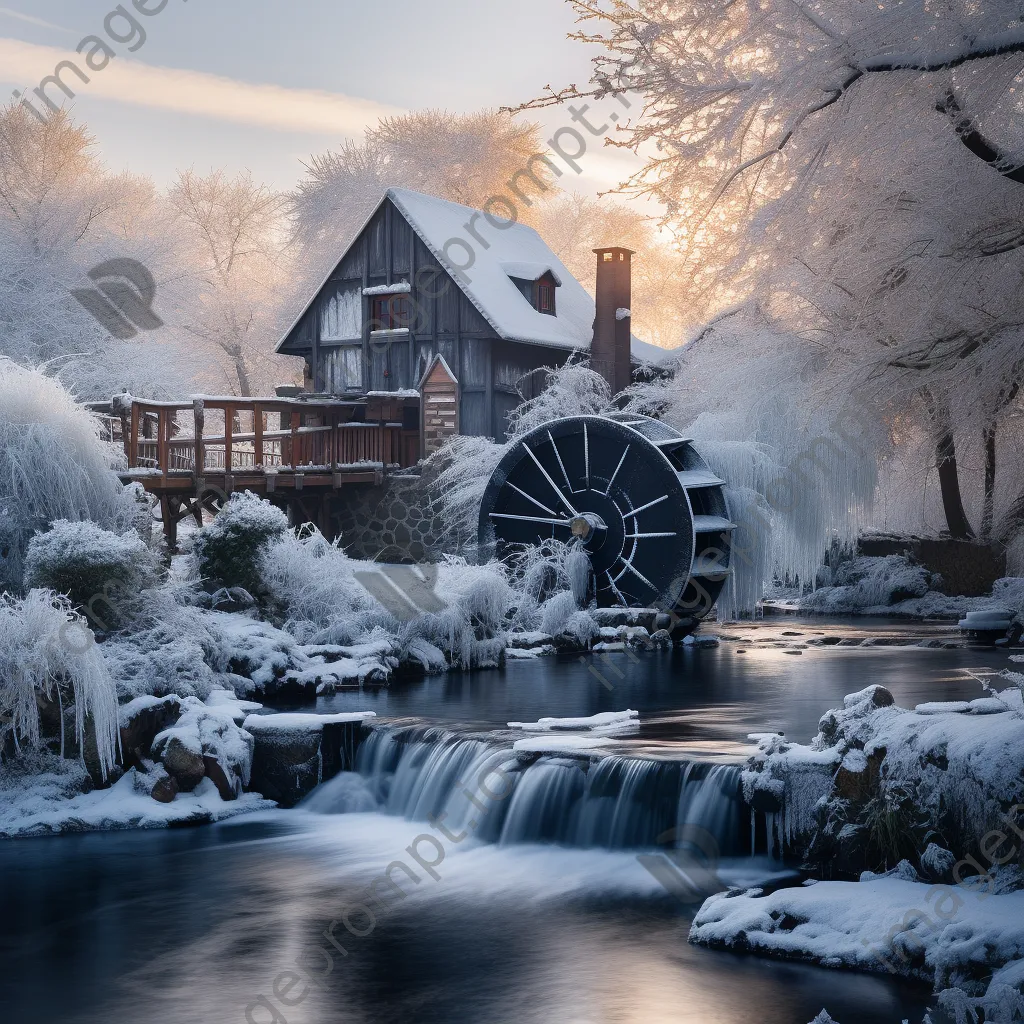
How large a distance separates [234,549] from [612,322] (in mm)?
11457

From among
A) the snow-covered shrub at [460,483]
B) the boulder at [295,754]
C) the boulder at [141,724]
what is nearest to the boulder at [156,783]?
the boulder at [141,724]

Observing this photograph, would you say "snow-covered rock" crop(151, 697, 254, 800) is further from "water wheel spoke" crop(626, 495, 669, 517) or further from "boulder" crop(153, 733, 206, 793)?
"water wheel spoke" crop(626, 495, 669, 517)

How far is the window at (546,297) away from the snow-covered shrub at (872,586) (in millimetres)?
7613

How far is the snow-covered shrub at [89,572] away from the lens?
13625 mm

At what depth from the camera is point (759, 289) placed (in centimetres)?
1105

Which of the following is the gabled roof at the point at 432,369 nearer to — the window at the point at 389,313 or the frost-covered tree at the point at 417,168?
the window at the point at 389,313

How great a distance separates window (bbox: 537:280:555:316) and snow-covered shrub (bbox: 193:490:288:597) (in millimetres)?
11746

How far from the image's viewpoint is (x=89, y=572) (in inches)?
538

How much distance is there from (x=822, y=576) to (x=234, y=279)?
22566 mm

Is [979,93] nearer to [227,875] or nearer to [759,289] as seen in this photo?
[759,289]

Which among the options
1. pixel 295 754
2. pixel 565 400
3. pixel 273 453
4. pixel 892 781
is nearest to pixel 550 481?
pixel 565 400

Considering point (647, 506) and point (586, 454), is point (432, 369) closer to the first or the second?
point (586, 454)

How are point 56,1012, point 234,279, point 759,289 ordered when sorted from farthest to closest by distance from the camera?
1. point 234,279
2. point 759,289
3. point 56,1012

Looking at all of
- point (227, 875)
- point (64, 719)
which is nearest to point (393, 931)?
point (227, 875)
